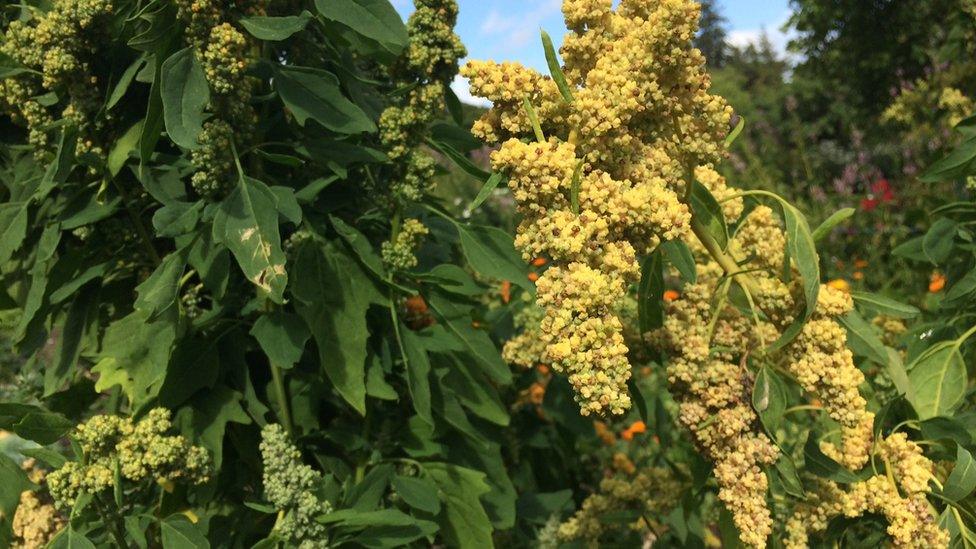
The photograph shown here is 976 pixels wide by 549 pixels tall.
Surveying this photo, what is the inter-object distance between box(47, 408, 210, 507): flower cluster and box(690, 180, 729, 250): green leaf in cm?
126

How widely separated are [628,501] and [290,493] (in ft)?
3.84

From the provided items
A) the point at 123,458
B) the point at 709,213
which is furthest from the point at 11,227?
the point at 709,213

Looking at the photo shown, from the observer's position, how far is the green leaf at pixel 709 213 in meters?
1.83

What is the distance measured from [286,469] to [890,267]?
22.5 feet

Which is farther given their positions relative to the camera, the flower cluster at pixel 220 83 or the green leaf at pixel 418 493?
the green leaf at pixel 418 493

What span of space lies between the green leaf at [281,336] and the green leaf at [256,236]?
0.67ft

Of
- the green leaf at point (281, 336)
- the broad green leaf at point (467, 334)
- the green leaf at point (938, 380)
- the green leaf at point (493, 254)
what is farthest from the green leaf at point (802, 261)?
the green leaf at point (281, 336)

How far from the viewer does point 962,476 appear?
174 centimetres

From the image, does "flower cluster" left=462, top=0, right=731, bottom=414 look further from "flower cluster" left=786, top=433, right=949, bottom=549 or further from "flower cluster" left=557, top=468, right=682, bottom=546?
"flower cluster" left=557, top=468, right=682, bottom=546

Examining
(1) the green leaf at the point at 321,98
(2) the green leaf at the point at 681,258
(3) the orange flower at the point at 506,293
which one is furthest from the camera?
(3) the orange flower at the point at 506,293

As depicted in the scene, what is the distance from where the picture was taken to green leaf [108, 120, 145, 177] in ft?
6.73

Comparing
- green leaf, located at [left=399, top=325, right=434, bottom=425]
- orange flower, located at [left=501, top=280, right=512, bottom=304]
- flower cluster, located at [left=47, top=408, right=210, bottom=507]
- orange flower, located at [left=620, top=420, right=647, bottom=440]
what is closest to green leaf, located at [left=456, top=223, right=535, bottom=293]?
green leaf, located at [left=399, top=325, right=434, bottom=425]

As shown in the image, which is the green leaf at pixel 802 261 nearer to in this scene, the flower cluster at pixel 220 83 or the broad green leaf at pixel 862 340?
the broad green leaf at pixel 862 340

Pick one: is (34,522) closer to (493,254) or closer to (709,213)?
(493,254)
